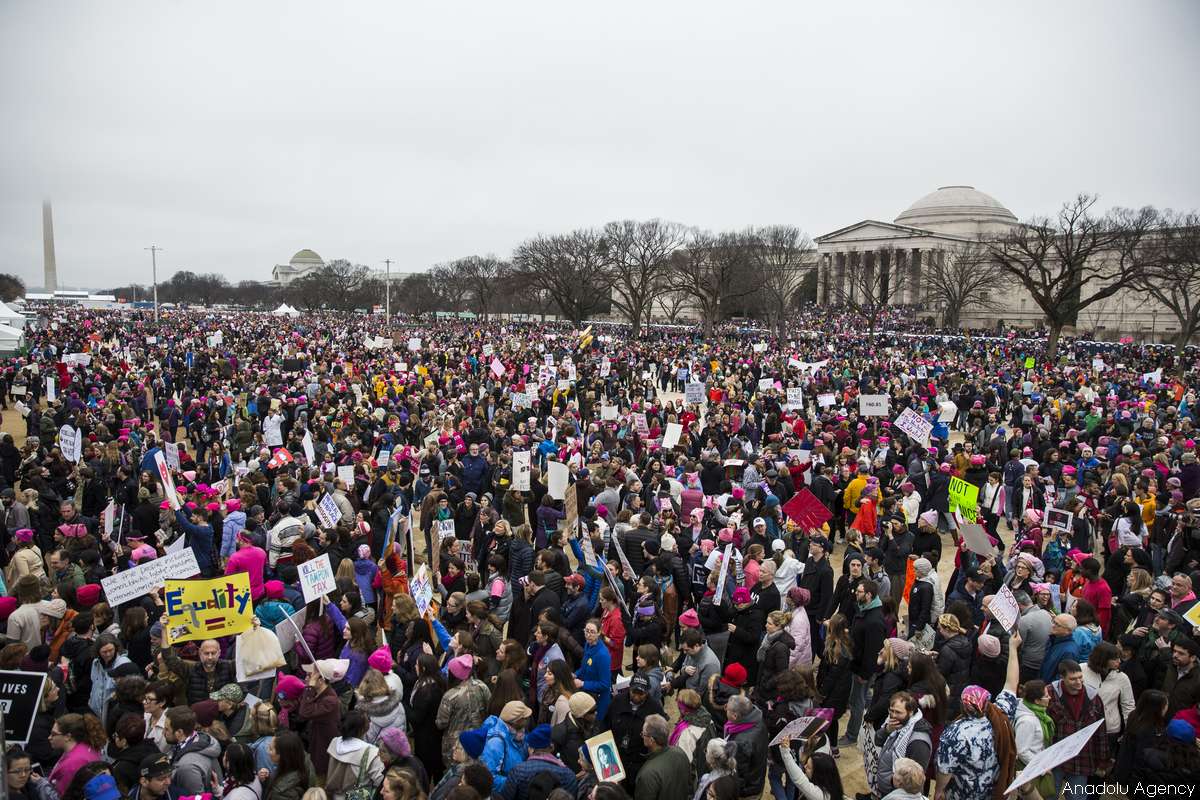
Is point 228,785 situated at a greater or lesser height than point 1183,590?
lesser

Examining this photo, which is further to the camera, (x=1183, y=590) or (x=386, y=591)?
(x=386, y=591)

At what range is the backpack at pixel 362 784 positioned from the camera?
15.6 feet

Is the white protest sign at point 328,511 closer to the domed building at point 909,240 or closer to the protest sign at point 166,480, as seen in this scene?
the protest sign at point 166,480

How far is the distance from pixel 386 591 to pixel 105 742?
3778mm

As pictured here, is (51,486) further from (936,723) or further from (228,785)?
(936,723)

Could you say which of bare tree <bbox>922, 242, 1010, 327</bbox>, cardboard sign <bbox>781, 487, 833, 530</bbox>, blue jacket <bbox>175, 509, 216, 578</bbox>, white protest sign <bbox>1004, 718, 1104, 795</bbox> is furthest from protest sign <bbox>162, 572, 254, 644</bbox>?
bare tree <bbox>922, 242, 1010, 327</bbox>

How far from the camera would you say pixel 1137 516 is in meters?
9.81

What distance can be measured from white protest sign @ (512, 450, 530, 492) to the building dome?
354 feet

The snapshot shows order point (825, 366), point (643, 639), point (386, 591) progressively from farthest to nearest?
point (825, 366) < point (386, 591) < point (643, 639)

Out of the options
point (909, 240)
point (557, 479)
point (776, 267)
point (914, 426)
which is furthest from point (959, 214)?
point (557, 479)

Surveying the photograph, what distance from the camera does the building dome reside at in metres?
106

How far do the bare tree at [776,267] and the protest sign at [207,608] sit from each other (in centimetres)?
4840

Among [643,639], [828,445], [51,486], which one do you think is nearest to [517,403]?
[828,445]

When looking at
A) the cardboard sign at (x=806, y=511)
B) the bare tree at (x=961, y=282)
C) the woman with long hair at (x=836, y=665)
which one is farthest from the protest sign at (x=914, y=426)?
the bare tree at (x=961, y=282)
